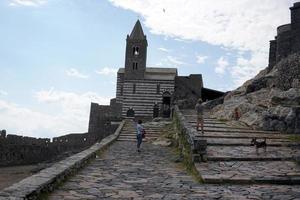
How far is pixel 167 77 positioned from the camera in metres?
48.6

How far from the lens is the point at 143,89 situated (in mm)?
48031

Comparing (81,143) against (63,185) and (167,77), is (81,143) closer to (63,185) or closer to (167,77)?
(167,77)

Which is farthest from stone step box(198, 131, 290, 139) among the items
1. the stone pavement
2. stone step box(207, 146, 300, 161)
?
the stone pavement

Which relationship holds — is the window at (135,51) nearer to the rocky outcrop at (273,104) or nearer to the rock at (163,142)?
the rocky outcrop at (273,104)

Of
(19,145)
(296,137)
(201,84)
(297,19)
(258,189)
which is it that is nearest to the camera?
(258,189)

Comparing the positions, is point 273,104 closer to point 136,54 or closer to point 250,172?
point 250,172

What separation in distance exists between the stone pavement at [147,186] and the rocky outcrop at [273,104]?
22.0ft

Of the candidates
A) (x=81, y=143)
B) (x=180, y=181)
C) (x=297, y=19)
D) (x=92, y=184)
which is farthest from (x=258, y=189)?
(x=81, y=143)

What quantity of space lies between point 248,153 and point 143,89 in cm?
3588

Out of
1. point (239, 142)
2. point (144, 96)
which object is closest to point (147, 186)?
point (239, 142)

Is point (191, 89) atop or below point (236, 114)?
atop

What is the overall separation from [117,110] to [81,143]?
11887 millimetres

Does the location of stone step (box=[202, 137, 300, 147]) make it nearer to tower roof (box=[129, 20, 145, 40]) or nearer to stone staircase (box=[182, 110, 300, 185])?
stone staircase (box=[182, 110, 300, 185])

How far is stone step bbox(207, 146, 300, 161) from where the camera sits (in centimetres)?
1159
